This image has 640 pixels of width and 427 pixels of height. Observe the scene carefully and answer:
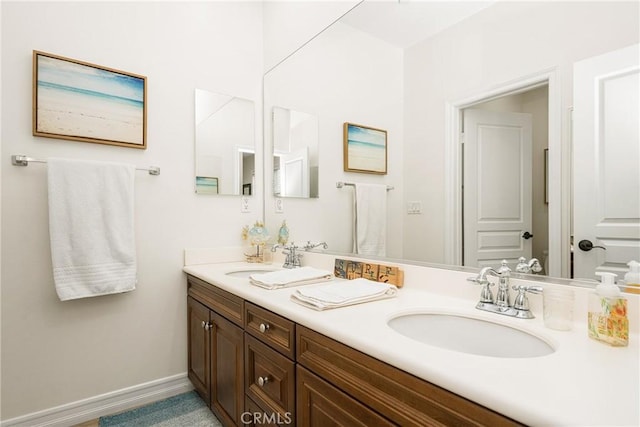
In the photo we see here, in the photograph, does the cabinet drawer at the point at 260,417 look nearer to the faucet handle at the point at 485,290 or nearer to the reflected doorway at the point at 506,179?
the faucet handle at the point at 485,290

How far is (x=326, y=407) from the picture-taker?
88 cm

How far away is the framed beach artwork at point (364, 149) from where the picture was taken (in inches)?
57.9

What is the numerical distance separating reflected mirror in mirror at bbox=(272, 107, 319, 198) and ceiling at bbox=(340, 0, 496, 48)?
1.82 feet

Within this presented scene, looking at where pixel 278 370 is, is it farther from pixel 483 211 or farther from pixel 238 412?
pixel 483 211

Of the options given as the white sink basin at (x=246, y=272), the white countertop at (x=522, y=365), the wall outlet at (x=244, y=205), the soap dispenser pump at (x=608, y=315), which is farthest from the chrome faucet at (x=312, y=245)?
the soap dispenser pump at (x=608, y=315)

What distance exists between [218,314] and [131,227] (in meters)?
0.67

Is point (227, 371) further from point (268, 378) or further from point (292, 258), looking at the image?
point (292, 258)

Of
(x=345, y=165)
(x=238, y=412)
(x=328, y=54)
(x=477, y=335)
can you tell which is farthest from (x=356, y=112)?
(x=238, y=412)

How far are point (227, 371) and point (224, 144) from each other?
4.36 ft

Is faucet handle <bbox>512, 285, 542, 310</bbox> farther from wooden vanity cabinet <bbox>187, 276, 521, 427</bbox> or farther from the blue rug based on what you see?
the blue rug

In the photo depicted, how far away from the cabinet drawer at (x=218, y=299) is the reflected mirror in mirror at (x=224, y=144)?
582mm

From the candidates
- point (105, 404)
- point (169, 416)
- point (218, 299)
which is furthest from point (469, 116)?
point (105, 404)

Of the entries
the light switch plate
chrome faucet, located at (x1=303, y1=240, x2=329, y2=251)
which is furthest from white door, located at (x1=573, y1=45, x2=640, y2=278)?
the light switch plate

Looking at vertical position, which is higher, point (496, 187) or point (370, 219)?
point (496, 187)
